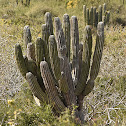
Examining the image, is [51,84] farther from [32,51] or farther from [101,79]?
[101,79]

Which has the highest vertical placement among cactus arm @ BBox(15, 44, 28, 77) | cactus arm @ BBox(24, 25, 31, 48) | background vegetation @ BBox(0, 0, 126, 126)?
cactus arm @ BBox(24, 25, 31, 48)

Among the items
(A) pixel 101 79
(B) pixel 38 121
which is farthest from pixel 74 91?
(A) pixel 101 79

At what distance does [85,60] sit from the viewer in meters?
2.99

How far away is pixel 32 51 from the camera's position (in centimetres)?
294

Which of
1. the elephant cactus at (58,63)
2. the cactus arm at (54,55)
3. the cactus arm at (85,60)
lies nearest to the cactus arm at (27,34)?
the elephant cactus at (58,63)

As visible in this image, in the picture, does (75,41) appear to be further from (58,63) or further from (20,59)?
(20,59)

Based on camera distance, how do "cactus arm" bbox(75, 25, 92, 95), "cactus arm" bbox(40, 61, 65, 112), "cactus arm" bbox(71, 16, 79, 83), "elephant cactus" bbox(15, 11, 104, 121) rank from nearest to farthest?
"cactus arm" bbox(40, 61, 65, 112), "elephant cactus" bbox(15, 11, 104, 121), "cactus arm" bbox(75, 25, 92, 95), "cactus arm" bbox(71, 16, 79, 83)

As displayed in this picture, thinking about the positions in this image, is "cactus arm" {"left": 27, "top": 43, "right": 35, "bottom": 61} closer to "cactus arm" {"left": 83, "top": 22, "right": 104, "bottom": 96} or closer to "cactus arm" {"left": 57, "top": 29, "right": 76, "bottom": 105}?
"cactus arm" {"left": 57, "top": 29, "right": 76, "bottom": 105}

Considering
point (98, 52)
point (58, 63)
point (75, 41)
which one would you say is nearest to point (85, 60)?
point (98, 52)

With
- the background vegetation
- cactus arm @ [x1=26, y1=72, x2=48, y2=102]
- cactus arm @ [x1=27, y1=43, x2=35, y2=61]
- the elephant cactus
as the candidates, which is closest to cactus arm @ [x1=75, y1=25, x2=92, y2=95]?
the elephant cactus

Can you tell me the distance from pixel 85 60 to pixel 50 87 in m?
0.79

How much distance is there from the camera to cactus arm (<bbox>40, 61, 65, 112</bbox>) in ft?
8.48

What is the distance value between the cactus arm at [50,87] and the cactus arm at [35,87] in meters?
0.11

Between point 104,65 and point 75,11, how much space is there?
35.9ft
